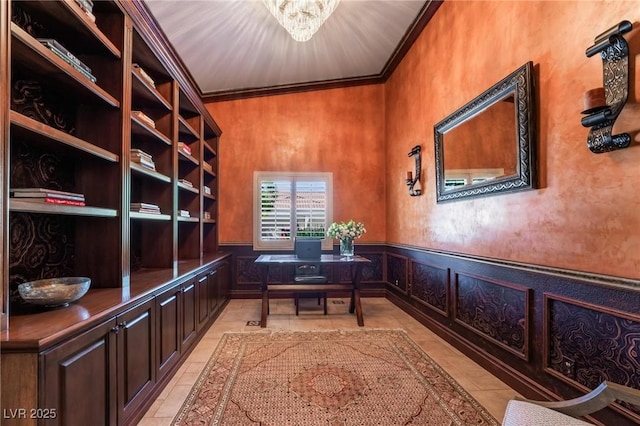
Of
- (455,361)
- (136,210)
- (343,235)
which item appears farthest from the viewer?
(343,235)

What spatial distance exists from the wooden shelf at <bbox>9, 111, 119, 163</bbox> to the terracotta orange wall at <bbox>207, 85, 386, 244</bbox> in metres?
3.28

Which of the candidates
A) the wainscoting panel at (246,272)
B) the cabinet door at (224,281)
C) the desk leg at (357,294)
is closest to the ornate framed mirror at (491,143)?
the desk leg at (357,294)

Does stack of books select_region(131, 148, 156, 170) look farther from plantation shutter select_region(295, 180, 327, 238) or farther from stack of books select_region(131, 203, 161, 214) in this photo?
plantation shutter select_region(295, 180, 327, 238)

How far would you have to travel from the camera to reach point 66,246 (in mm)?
2113

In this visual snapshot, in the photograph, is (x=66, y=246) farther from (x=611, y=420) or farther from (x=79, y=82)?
(x=611, y=420)

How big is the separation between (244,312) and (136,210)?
2446 millimetres

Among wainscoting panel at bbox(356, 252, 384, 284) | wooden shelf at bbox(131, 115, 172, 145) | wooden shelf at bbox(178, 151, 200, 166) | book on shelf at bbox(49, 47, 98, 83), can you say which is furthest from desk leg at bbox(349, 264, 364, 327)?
book on shelf at bbox(49, 47, 98, 83)

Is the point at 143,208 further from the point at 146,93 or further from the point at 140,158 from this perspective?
the point at 146,93

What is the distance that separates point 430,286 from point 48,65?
393 cm

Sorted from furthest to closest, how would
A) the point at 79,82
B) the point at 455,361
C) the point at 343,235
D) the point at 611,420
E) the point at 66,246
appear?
the point at 343,235
the point at 455,361
the point at 66,246
the point at 79,82
the point at 611,420

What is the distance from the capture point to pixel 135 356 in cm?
192

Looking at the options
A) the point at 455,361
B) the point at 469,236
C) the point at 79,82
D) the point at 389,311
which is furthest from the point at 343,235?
the point at 79,82

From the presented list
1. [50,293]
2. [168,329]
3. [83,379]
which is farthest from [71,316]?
[168,329]

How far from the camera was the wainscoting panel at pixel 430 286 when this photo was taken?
11.1 ft
